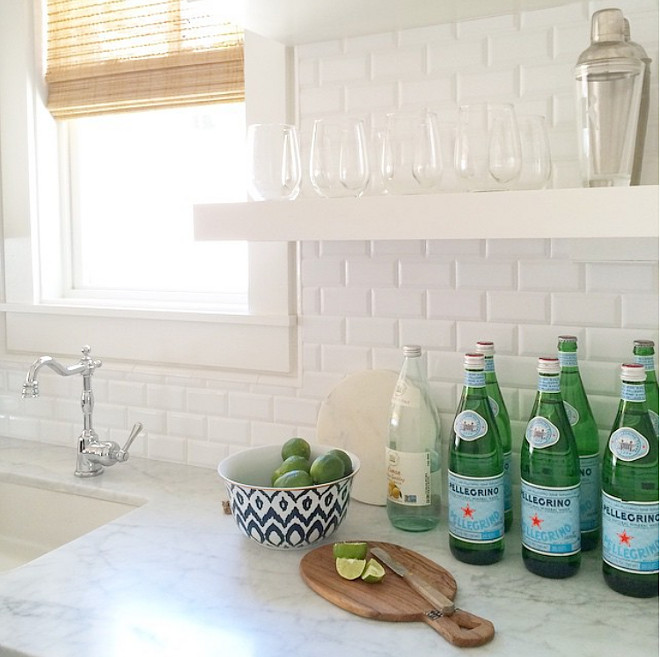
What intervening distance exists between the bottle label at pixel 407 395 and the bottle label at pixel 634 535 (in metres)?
0.41

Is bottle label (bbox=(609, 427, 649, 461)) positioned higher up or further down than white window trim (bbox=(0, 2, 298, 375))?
further down

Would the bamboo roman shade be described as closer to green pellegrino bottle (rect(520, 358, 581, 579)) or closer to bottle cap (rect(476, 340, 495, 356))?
bottle cap (rect(476, 340, 495, 356))

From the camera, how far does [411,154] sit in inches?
51.2

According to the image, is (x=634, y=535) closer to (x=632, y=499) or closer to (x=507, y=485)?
(x=632, y=499)

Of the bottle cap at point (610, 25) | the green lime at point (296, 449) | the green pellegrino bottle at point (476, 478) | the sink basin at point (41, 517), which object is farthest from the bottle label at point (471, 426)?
the sink basin at point (41, 517)

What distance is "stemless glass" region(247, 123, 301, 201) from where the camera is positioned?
1.39m

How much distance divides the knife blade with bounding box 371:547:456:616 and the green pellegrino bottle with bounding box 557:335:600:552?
0.33m

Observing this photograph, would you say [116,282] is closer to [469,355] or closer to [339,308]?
[339,308]

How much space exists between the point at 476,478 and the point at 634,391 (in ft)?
0.93

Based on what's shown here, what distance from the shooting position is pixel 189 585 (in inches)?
48.5

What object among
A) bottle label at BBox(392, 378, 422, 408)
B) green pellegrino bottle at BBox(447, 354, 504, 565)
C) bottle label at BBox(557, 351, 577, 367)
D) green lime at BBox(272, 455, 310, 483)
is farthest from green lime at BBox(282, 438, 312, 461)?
bottle label at BBox(557, 351, 577, 367)

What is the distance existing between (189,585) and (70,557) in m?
0.25

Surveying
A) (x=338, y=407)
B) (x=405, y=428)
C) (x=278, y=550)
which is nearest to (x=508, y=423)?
(x=405, y=428)

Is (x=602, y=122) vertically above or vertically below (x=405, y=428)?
above
